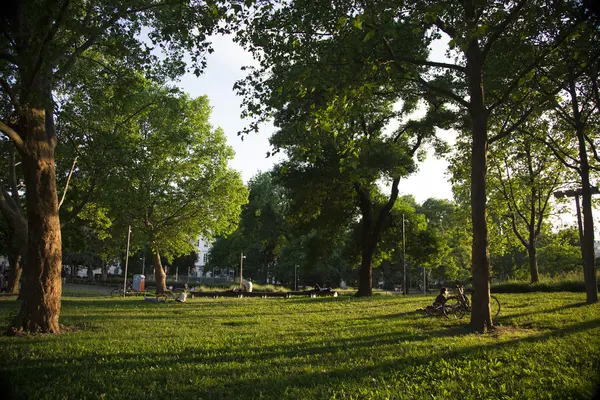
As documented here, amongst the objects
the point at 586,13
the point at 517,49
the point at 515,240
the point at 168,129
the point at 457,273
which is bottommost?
the point at 457,273

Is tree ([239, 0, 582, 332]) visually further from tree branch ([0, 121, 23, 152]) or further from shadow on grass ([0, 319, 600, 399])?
tree branch ([0, 121, 23, 152])

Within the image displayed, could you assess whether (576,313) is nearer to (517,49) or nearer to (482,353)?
(482,353)

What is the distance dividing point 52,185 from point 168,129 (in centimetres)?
2343

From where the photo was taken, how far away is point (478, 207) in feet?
35.4

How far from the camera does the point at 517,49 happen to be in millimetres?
11625

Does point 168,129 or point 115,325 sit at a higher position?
point 168,129

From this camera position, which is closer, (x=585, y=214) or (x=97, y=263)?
(x=585, y=214)

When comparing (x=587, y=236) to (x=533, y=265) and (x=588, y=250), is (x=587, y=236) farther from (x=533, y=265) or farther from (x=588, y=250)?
(x=533, y=265)

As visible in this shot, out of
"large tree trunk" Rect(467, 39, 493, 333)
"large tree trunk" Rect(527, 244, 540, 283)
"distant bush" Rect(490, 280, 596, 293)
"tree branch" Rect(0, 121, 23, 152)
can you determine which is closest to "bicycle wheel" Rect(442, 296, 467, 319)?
"large tree trunk" Rect(467, 39, 493, 333)

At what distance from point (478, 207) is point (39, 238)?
36.6 feet

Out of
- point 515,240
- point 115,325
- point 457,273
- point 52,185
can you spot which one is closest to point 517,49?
point 52,185

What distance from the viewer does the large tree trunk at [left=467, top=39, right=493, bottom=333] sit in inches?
410

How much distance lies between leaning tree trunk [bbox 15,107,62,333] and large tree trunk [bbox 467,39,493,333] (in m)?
10.6

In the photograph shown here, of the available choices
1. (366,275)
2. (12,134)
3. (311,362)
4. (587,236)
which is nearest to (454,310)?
(587,236)
